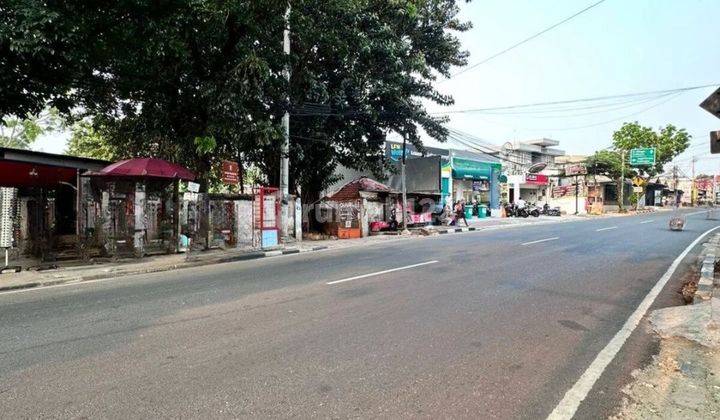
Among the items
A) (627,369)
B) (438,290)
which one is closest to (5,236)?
(438,290)

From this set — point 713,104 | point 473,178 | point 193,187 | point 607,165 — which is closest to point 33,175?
point 193,187

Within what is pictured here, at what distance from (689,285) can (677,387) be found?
555 centimetres

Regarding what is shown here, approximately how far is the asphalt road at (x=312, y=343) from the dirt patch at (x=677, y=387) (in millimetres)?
391

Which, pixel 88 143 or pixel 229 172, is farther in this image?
pixel 88 143

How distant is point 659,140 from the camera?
5166cm

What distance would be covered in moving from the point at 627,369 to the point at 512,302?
2410 mm

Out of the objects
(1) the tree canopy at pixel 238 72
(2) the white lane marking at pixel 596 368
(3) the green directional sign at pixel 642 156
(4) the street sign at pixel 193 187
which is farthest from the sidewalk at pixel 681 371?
(3) the green directional sign at pixel 642 156

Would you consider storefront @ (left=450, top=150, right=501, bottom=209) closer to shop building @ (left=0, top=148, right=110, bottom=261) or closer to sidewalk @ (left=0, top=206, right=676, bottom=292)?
sidewalk @ (left=0, top=206, right=676, bottom=292)

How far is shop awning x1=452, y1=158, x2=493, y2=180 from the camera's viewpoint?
33650 millimetres

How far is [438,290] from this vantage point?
7.39 metres

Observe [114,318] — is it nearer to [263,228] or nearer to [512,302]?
[512,302]

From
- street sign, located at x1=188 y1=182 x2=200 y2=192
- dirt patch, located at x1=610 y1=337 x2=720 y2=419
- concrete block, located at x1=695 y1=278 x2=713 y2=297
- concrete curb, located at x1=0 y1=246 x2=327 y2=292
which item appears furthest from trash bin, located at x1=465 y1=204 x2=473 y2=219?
dirt patch, located at x1=610 y1=337 x2=720 y2=419

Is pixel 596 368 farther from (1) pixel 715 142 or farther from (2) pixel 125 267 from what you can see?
(2) pixel 125 267

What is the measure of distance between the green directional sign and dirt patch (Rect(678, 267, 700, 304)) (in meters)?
43.7
